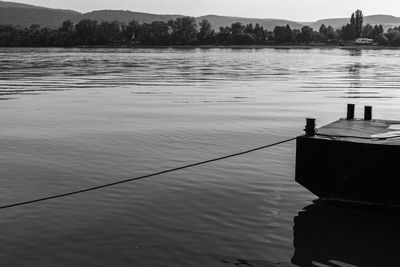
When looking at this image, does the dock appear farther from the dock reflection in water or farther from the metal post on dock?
the metal post on dock

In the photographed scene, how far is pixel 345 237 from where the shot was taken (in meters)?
9.87

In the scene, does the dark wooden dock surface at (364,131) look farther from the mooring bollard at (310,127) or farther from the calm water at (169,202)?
the calm water at (169,202)

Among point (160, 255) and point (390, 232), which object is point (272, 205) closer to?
point (390, 232)

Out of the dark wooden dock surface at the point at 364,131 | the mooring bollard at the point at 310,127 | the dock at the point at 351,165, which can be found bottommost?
the dock at the point at 351,165

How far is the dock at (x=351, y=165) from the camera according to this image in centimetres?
1023

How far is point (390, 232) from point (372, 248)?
2.54ft

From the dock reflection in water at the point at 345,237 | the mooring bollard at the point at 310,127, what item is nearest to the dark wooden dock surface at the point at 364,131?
the mooring bollard at the point at 310,127

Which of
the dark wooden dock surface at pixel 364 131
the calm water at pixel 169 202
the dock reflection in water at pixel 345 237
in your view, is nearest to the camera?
the dock reflection in water at pixel 345 237

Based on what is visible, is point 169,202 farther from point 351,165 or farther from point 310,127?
point 351,165

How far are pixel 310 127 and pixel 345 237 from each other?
230cm

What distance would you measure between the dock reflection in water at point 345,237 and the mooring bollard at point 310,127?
1.63 metres

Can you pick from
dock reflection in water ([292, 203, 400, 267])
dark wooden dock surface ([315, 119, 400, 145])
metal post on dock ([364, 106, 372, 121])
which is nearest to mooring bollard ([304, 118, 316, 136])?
dark wooden dock surface ([315, 119, 400, 145])

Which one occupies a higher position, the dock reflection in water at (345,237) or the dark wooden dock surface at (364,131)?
the dark wooden dock surface at (364,131)

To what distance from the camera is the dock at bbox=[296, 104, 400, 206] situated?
1023 cm
